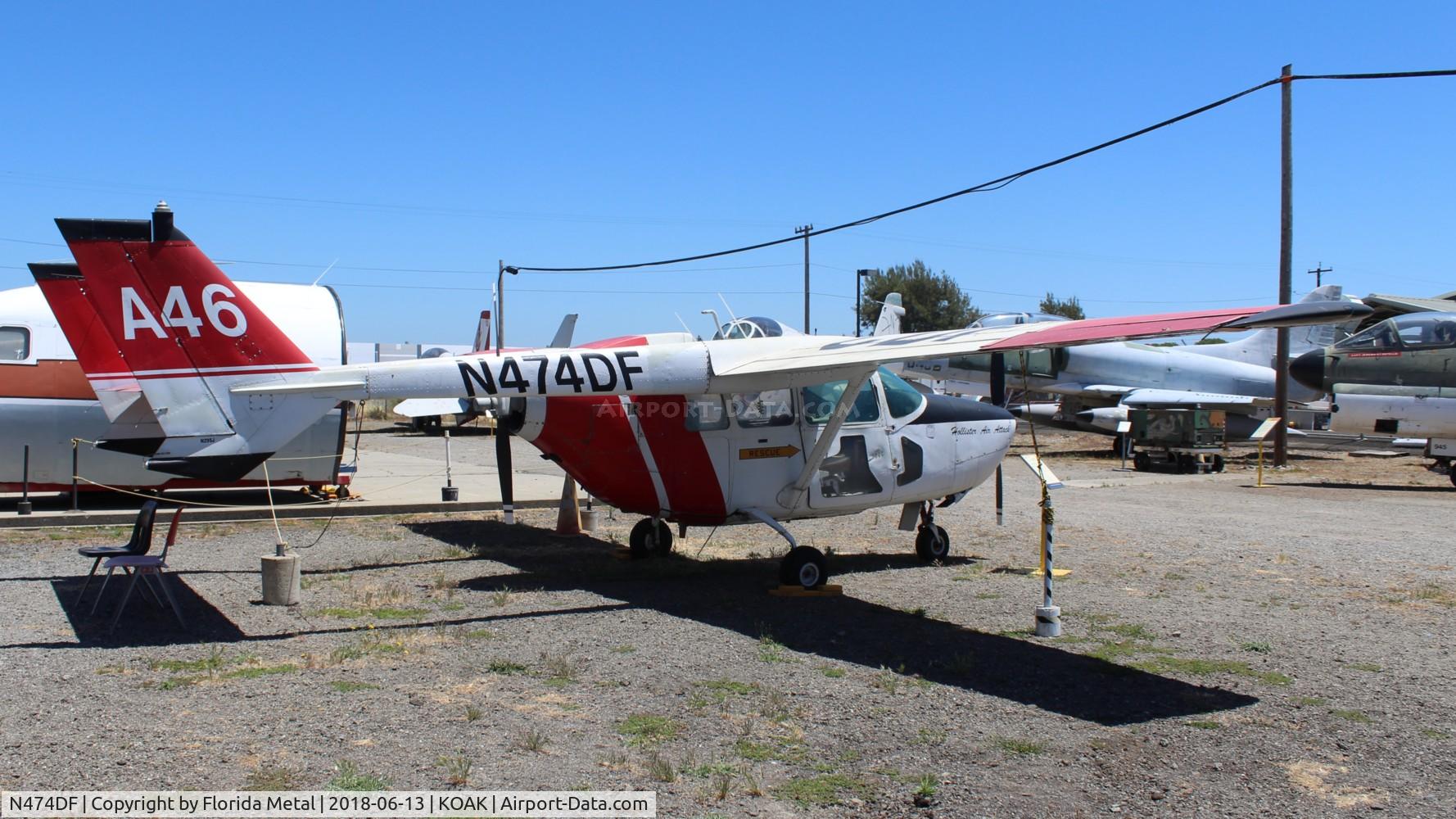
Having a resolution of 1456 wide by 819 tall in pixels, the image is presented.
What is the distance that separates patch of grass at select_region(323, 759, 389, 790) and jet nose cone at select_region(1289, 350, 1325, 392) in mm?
21491

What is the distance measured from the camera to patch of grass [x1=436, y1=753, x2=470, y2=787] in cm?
510

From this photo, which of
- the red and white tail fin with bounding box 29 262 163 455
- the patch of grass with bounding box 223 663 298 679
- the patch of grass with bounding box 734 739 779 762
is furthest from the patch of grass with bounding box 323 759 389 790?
the red and white tail fin with bounding box 29 262 163 455

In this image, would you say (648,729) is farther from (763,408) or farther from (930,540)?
(930,540)

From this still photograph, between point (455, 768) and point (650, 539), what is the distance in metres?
6.61

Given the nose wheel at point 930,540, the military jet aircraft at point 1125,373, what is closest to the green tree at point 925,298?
the military jet aircraft at point 1125,373

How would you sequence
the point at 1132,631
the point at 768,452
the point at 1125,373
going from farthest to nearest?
the point at 1125,373 → the point at 768,452 → the point at 1132,631

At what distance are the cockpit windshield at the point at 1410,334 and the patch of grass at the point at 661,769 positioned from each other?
2047cm

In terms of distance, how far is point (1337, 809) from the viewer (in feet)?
16.2

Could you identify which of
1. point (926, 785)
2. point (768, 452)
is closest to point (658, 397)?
point (768, 452)

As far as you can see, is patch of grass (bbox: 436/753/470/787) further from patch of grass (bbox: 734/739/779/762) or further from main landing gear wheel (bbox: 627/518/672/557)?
main landing gear wheel (bbox: 627/518/672/557)

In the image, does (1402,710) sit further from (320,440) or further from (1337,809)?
(320,440)

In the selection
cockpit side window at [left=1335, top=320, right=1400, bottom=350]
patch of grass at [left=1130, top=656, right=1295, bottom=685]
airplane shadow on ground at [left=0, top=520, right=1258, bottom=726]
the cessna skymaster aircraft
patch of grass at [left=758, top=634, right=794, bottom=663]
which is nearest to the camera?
airplane shadow on ground at [left=0, top=520, right=1258, bottom=726]

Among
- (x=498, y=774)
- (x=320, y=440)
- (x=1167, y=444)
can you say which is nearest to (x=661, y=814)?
(x=498, y=774)

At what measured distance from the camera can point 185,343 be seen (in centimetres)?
855
